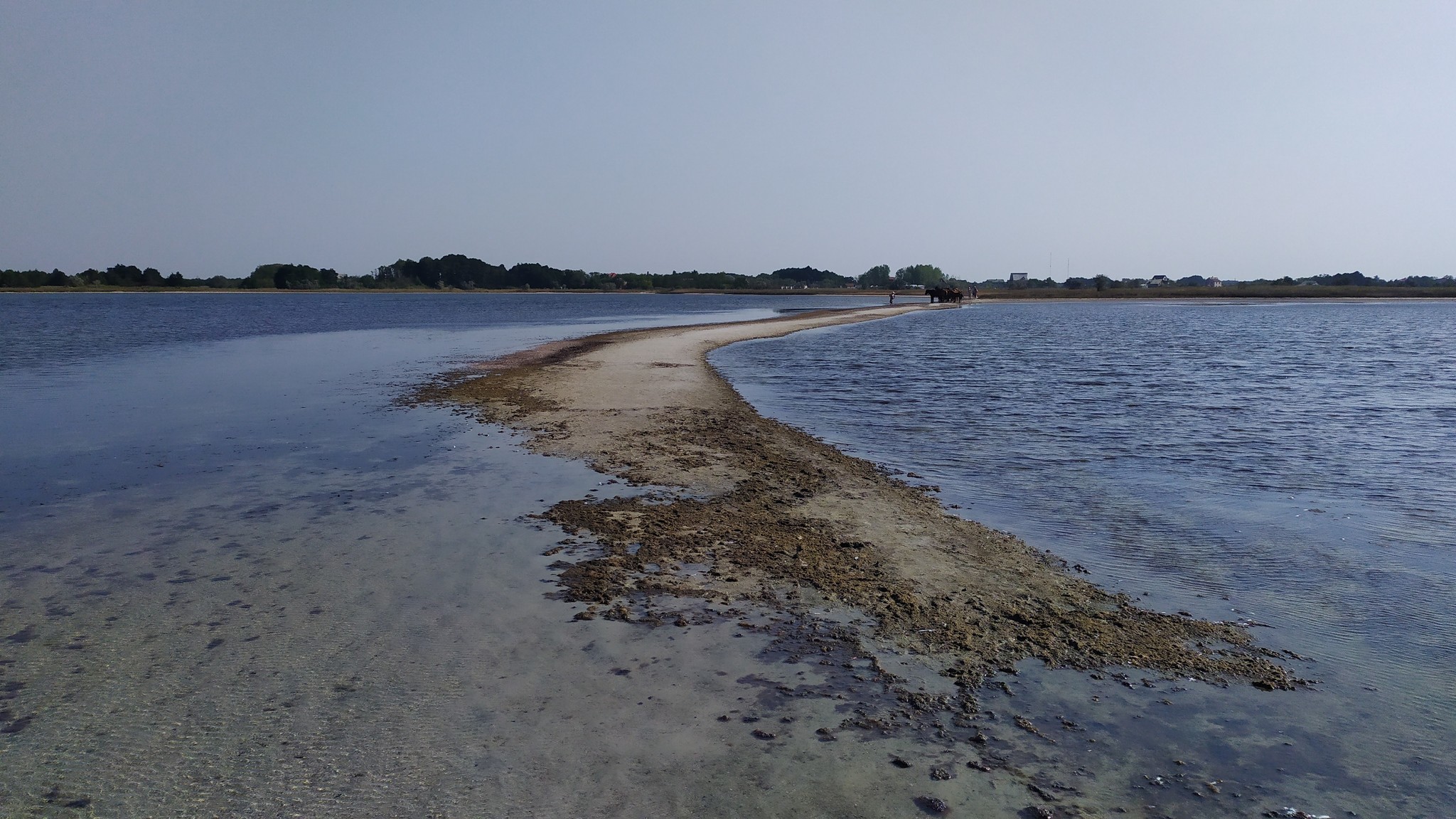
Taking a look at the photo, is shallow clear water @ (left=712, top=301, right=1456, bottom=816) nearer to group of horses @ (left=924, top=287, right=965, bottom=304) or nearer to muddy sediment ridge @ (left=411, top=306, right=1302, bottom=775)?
muddy sediment ridge @ (left=411, top=306, right=1302, bottom=775)

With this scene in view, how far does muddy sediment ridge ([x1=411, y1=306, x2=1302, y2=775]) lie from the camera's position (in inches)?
203

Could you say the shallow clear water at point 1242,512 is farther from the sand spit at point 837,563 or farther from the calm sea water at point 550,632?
the sand spit at point 837,563

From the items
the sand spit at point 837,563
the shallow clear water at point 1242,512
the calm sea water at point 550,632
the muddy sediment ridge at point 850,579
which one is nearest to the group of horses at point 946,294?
the shallow clear water at point 1242,512

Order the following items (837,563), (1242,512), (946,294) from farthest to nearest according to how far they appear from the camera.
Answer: (946,294) < (1242,512) < (837,563)

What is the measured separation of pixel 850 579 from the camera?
6574 millimetres

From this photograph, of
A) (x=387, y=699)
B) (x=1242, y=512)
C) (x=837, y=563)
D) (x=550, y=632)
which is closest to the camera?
(x=387, y=699)

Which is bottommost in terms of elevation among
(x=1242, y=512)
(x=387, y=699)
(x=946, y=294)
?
(x=1242, y=512)

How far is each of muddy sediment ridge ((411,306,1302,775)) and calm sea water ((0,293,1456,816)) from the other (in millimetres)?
294

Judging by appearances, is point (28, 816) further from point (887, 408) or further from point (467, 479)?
point (887, 408)

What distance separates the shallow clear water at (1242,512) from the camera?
432cm

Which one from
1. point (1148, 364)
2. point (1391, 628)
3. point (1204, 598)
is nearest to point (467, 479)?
point (1204, 598)

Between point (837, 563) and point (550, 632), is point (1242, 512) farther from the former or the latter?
point (550, 632)

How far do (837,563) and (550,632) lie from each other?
2.54 meters

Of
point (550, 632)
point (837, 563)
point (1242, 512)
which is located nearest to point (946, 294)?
point (1242, 512)
